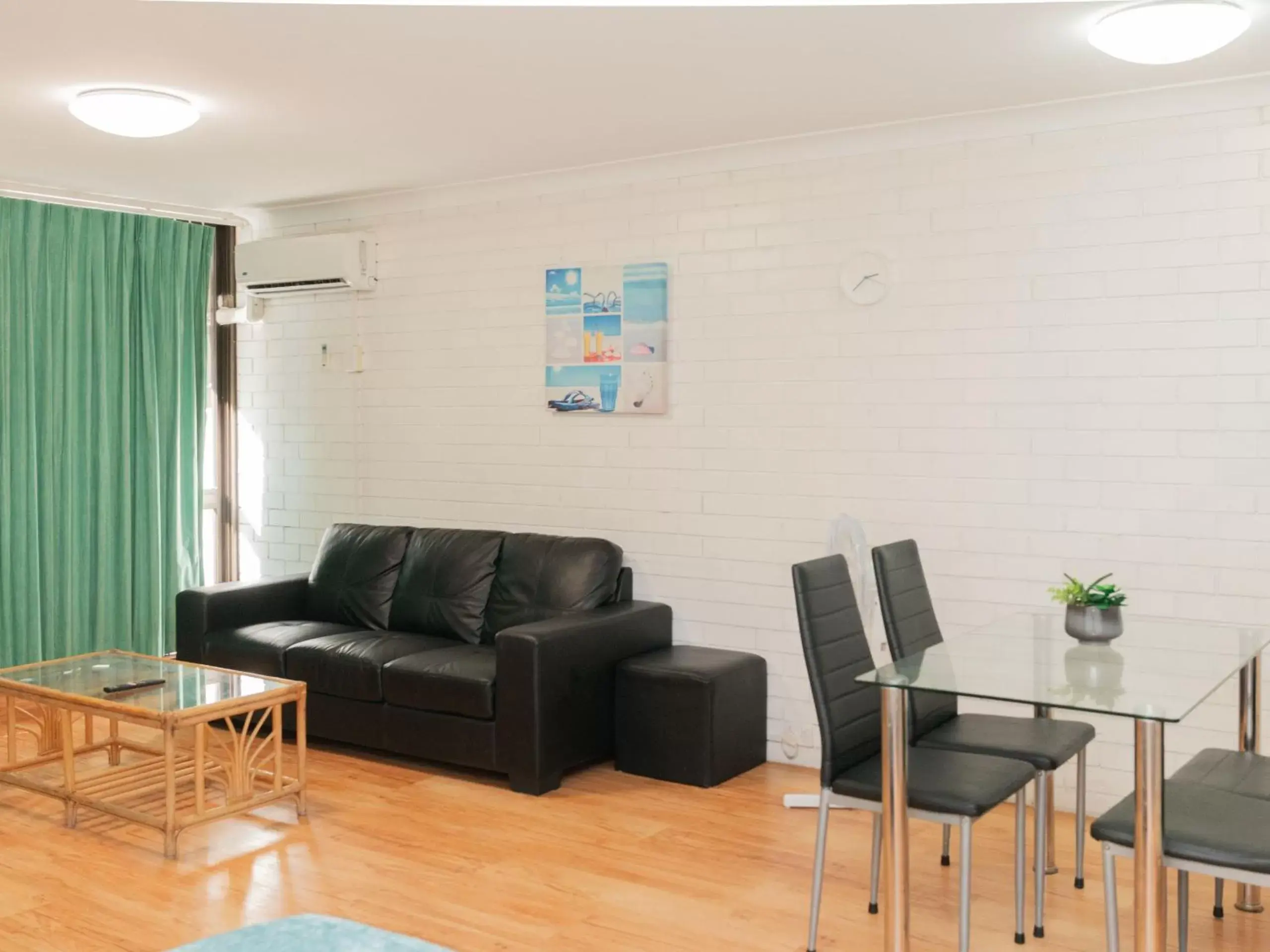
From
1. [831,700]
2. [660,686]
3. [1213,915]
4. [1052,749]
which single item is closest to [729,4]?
[831,700]

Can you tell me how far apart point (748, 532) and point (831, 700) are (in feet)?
6.49

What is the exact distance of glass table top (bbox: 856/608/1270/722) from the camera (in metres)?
2.63

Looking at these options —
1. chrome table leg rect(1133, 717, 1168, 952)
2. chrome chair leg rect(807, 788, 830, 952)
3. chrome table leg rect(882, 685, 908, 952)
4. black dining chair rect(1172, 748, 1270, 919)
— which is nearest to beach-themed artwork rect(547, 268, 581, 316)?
chrome chair leg rect(807, 788, 830, 952)

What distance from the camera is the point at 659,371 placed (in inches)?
207

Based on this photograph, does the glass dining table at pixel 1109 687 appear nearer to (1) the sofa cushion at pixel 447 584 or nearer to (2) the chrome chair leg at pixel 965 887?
(2) the chrome chair leg at pixel 965 887

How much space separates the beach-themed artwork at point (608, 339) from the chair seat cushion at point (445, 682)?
3.95ft

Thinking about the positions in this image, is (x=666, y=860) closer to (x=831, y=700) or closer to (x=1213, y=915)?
(x=831, y=700)

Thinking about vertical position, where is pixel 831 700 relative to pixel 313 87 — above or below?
below

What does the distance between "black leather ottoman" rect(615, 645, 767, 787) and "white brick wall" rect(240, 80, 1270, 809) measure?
0.74 ft

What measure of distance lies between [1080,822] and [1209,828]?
999 millimetres

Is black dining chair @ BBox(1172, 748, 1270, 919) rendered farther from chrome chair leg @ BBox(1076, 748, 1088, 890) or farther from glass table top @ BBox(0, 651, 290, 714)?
glass table top @ BBox(0, 651, 290, 714)

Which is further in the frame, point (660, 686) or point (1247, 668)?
point (660, 686)

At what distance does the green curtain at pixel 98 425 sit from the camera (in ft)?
19.0

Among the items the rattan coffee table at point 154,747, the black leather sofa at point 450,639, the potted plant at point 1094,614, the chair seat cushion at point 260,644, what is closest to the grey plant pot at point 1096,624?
the potted plant at point 1094,614
